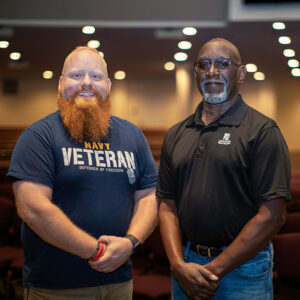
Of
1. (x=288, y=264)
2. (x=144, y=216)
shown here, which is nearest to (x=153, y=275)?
(x=288, y=264)

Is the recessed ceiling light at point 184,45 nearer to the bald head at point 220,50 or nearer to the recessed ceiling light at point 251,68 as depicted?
the recessed ceiling light at point 251,68

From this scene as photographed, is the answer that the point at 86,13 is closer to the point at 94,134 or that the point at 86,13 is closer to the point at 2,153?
the point at 2,153

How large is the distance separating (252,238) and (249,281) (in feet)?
0.67

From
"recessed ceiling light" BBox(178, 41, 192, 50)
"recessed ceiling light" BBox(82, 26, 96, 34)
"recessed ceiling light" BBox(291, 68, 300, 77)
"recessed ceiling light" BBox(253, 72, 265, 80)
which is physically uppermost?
"recessed ceiling light" BBox(253, 72, 265, 80)

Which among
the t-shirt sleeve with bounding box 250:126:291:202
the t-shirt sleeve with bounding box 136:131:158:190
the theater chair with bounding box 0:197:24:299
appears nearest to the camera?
the t-shirt sleeve with bounding box 250:126:291:202

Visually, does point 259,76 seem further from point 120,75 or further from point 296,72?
point 120,75

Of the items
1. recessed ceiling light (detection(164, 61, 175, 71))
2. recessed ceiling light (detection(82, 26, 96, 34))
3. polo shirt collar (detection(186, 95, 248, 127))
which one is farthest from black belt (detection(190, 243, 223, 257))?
recessed ceiling light (detection(164, 61, 175, 71))

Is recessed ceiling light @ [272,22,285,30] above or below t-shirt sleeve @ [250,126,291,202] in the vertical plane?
above

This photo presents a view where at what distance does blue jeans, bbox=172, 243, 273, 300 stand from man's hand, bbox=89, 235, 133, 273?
1.10ft

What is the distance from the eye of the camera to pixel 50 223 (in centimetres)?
185

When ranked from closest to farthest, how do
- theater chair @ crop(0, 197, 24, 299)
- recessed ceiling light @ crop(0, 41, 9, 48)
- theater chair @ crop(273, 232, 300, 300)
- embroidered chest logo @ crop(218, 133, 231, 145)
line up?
embroidered chest logo @ crop(218, 133, 231, 145)
theater chair @ crop(273, 232, 300, 300)
theater chair @ crop(0, 197, 24, 299)
recessed ceiling light @ crop(0, 41, 9, 48)

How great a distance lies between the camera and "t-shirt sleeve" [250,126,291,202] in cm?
183

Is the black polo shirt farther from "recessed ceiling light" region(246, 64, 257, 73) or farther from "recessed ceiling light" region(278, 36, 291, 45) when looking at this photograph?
"recessed ceiling light" region(246, 64, 257, 73)

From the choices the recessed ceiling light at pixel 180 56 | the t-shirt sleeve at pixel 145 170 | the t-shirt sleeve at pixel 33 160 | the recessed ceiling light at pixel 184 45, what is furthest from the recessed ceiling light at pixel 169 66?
the t-shirt sleeve at pixel 33 160
